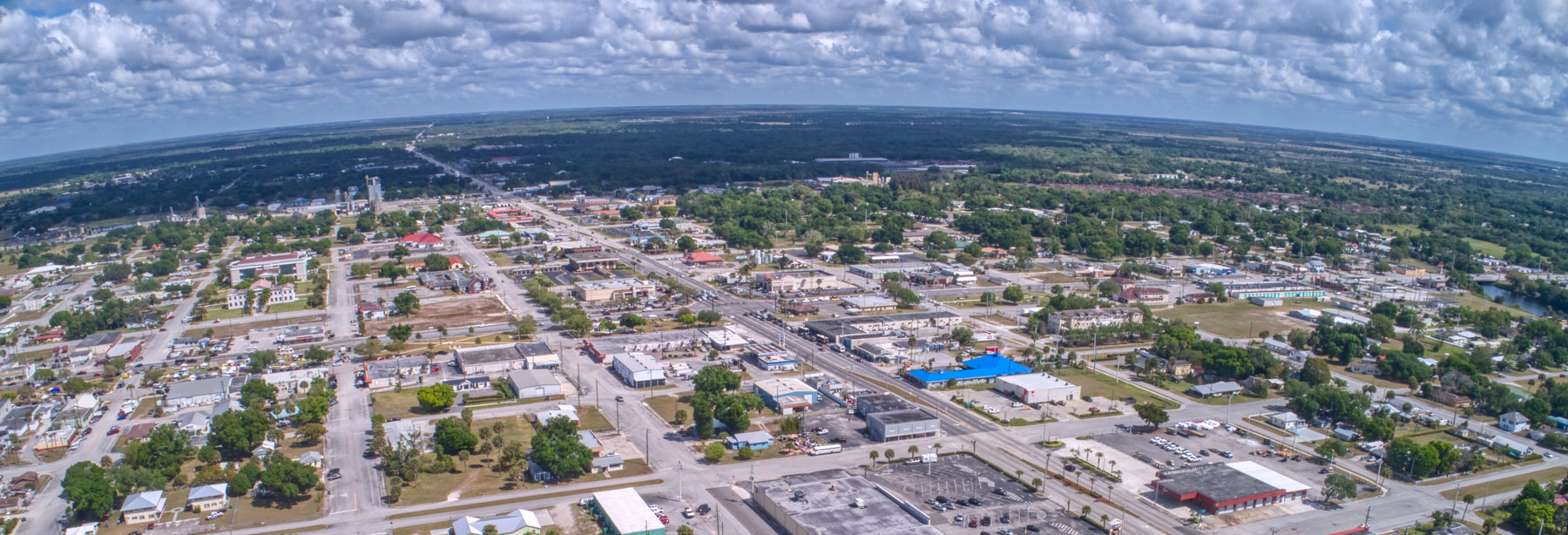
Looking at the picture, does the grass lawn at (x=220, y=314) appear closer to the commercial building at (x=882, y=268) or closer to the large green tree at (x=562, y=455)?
the large green tree at (x=562, y=455)

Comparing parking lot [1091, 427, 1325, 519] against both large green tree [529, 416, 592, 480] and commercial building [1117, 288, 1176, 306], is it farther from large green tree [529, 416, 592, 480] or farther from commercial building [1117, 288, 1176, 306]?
commercial building [1117, 288, 1176, 306]

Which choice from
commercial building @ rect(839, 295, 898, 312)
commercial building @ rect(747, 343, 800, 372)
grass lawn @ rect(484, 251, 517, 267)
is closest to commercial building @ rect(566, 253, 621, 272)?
grass lawn @ rect(484, 251, 517, 267)

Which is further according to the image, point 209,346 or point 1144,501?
point 209,346

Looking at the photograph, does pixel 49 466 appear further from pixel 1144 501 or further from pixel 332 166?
pixel 332 166

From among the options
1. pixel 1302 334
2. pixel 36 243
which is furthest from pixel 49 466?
pixel 36 243

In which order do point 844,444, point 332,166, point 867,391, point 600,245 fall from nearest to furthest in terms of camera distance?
point 844,444
point 867,391
point 600,245
point 332,166

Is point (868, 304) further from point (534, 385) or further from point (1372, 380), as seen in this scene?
point (1372, 380)
